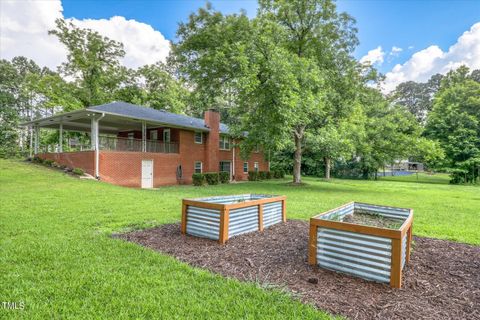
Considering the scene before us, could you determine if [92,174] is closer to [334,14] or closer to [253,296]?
[253,296]

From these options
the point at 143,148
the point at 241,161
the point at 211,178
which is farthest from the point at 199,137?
the point at 241,161

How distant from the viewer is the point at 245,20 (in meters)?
15.6

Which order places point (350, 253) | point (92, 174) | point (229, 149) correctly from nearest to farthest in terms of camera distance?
1. point (350, 253)
2. point (92, 174)
3. point (229, 149)

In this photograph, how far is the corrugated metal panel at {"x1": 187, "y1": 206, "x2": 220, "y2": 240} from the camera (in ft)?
16.0

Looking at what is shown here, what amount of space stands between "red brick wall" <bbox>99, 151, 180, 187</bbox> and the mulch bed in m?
11.3

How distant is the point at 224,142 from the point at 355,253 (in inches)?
813

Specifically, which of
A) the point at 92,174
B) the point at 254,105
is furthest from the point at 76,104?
the point at 254,105

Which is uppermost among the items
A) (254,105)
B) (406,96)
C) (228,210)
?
(406,96)

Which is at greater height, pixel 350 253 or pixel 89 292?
pixel 350 253

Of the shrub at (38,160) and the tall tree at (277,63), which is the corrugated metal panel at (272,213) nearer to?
the tall tree at (277,63)

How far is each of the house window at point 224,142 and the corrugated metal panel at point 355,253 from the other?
19924 millimetres

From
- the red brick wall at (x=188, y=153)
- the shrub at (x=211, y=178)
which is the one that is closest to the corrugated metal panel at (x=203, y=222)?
the shrub at (x=211, y=178)

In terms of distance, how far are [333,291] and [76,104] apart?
30485 millimetres

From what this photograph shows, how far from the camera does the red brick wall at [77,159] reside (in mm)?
15109
